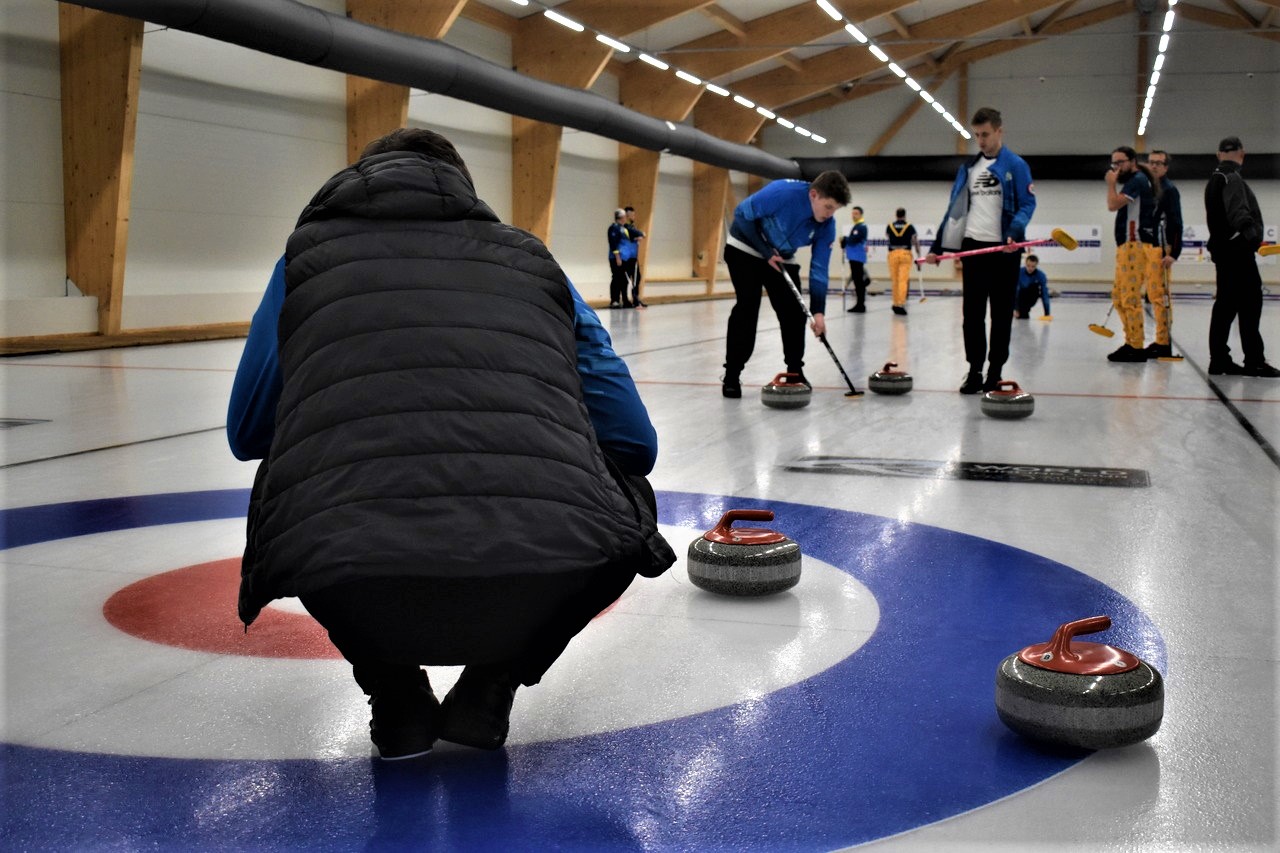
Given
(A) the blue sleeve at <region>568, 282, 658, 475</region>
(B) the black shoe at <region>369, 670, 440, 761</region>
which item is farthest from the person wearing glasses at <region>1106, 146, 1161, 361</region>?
(B) the black shoe at <region>369, 670, 440, 761</region>

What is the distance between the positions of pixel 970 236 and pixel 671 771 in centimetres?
666

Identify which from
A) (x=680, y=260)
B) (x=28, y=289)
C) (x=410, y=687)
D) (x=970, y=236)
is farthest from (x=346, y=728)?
(x=680, y=260)

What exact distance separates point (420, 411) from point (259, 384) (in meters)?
0.47

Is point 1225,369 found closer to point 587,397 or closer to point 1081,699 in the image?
point 1081,699

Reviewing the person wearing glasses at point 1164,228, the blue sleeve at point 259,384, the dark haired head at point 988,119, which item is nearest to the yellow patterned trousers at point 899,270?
the person wearing glasses at point 1164,228

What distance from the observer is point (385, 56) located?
568 inches

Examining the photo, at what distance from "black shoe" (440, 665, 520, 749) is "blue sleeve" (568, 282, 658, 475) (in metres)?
0.47

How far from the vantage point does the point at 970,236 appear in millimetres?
8195

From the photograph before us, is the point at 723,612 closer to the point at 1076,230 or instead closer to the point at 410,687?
the point at 410,687

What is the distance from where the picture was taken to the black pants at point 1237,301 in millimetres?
9172

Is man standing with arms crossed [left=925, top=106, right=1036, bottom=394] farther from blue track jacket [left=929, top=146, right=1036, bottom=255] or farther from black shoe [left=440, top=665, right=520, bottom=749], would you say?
black shoe [left=440, top=665, right=520, bottom=749]

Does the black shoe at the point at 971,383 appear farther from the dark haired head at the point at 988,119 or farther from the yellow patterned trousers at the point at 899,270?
the yellow patterned trousers at the point at 899,270

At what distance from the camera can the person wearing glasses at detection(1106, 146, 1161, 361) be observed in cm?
989

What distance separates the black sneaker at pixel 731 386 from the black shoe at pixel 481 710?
5.97 meters
